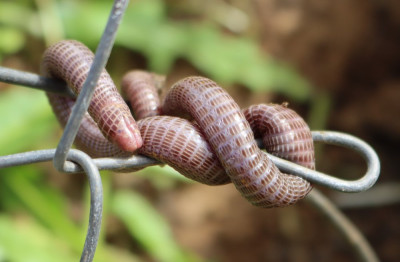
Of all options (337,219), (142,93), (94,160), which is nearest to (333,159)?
(337,219)

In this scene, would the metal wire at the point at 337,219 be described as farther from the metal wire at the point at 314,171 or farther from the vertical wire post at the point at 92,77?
the vertical wire post at the point at 92,77

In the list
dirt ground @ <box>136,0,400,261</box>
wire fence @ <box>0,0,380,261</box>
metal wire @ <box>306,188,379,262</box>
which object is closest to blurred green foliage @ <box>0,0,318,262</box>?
dirt ground @ <box>136,0,400,261</box>

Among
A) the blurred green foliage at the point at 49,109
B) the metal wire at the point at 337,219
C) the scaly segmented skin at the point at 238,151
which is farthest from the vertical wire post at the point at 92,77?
the blurred green foliage at the point at 49,109

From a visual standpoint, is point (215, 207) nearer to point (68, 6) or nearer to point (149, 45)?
point (149, 45)

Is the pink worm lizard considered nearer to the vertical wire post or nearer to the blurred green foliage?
the vertical wire post

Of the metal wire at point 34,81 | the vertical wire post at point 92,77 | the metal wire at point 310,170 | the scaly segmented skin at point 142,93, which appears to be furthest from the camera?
the scaly segmented skin at point 142,93

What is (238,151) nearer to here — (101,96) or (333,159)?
(101,96)
